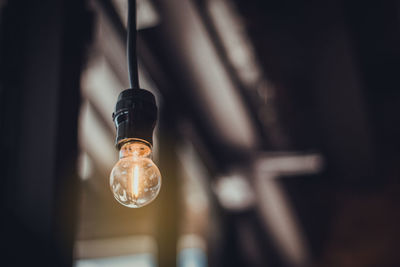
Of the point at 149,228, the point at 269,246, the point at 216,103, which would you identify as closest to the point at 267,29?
the point at 216,103

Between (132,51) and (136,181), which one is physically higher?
(132,51)

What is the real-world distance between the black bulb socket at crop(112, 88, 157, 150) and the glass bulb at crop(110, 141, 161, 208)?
0.07 ft

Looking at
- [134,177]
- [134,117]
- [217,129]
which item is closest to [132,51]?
[134,117]

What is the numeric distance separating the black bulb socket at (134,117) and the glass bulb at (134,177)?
2 centimetres

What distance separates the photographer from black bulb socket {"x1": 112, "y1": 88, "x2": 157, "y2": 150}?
0.74 metres

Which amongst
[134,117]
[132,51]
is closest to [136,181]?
[134,117]

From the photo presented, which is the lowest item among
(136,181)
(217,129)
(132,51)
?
(136,181)

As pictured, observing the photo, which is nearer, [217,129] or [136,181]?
[136,181]

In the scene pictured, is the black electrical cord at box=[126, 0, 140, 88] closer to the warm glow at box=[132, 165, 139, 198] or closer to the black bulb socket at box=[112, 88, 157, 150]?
the black bulb socket at box=[112, 88, 157, 150]

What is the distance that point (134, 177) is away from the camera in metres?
0.79

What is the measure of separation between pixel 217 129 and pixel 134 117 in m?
2.70

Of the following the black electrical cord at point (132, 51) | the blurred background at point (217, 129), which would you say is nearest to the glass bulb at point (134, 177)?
the black electrical cord at point (132, 51)

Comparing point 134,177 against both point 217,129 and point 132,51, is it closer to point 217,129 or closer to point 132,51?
point 132,51

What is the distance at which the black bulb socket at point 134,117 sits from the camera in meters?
0.74
